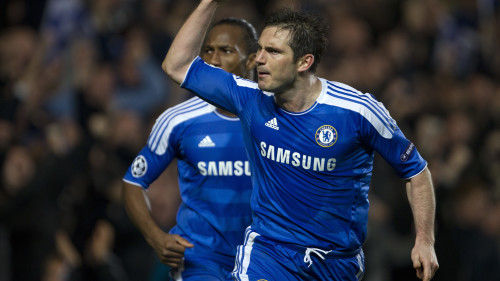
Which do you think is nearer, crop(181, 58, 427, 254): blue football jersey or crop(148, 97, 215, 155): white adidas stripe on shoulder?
crop(181, 58, 427, 254): blue football jersey

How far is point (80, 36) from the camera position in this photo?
449 inches

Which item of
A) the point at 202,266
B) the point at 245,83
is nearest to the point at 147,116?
the point at 202,266

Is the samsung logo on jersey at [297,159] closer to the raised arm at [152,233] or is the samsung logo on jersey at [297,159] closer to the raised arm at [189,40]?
the raised arm at [189,40]

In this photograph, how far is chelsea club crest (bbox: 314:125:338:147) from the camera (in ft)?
15.6

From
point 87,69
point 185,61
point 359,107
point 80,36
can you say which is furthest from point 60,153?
point 359,107

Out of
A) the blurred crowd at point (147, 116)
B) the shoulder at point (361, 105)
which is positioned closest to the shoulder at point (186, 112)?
the shoulder at point (361, 105)

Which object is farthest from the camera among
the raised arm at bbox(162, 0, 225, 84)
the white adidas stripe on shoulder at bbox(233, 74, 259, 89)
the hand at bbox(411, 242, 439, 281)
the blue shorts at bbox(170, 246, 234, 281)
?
Answer: the blue shorts at bbox(170, 246, 234, 281)

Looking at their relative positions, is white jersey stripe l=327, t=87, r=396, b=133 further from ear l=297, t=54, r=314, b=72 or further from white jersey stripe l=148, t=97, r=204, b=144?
white jersey stripe l=148, t=97, r=204, b=144

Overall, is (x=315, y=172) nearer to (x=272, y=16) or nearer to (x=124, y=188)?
(x=272, y=16)

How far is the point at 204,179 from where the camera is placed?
18.4 feet

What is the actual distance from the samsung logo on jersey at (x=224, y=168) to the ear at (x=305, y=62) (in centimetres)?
96

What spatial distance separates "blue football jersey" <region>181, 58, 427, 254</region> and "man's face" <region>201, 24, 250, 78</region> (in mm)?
894

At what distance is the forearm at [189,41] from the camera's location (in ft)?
15.8

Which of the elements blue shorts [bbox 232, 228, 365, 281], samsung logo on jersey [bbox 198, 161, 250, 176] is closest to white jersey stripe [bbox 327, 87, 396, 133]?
blue shorts [bbox 232, 228, 365, 281]
